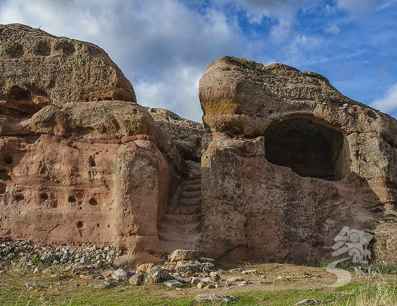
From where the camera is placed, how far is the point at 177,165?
2034 cm

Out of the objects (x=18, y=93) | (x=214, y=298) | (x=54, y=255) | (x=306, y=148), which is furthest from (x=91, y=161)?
(x=306, y=148)

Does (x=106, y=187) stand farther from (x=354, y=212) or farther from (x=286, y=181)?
(x=354, y=212)

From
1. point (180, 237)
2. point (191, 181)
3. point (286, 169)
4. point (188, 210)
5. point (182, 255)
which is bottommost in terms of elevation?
point (182, 255)

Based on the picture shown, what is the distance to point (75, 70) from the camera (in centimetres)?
1914

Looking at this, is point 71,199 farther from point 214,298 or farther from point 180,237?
point 214,298

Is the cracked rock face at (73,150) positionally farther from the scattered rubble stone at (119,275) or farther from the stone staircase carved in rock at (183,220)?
the scattered rubble stone at (119,275)

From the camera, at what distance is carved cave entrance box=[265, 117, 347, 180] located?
22297 mm

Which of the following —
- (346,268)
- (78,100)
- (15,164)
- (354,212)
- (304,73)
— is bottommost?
(346,268)

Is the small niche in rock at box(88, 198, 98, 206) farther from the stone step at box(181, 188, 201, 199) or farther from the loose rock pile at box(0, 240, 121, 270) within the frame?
the stone step at box(181, 188, 201, 199)

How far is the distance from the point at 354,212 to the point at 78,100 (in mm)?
8777

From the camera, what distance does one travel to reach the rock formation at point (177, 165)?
55.5 feet

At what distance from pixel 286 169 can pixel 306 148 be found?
4.51 metres

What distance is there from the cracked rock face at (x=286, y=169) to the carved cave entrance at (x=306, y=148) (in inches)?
2.7

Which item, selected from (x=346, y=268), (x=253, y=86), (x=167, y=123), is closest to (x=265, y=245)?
(x=346, y=268)
